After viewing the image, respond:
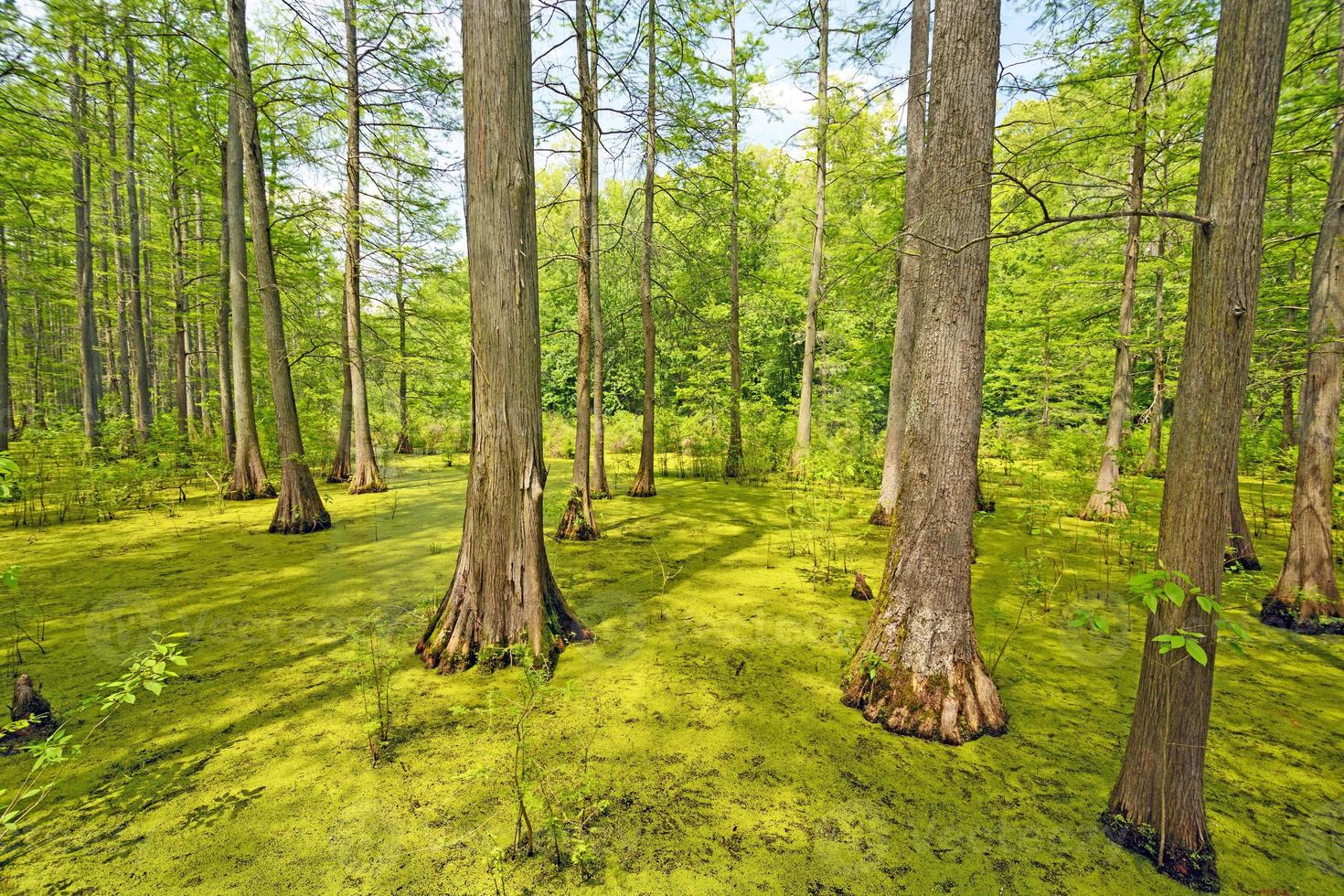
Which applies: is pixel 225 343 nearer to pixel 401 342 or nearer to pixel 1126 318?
pixel 401 342

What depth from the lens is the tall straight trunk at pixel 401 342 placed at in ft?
32.7

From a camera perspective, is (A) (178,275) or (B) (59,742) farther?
(A) (178,275)

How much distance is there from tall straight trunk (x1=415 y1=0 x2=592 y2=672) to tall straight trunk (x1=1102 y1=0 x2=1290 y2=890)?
3.16m

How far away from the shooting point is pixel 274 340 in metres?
7.07

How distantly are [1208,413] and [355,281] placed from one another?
1138cm

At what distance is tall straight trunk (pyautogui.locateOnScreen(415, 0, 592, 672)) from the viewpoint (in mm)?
3371

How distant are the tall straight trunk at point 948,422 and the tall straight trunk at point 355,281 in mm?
9050

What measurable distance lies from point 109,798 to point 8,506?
8989 millimetres

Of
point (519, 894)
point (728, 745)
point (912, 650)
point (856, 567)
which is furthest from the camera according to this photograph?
point (856, 567)

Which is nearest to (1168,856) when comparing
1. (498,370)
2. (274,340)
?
(498,370)

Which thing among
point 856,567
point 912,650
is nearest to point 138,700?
point 912,650

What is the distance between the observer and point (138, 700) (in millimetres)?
2982

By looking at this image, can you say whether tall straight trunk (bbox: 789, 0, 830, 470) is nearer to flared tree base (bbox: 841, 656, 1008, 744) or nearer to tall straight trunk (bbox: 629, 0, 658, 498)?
tall straight trunk (bbox: 629, 0, 658, 498)

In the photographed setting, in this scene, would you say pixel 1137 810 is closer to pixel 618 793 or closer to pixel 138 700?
pixel 618 793
